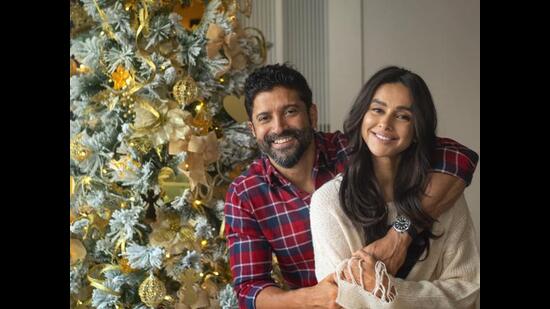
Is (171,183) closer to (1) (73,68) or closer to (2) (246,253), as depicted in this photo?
(2) (246,253)

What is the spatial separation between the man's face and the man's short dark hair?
2 cm

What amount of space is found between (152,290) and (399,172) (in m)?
0.77

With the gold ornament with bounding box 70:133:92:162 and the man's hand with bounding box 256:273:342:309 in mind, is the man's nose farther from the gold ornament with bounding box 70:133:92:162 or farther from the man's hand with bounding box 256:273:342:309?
the gold ornament with bounding box 70:133:92:162

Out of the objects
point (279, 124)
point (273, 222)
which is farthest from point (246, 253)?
point (279, 124)

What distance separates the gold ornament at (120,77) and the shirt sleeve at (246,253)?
464 mm

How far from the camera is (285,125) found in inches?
81.8

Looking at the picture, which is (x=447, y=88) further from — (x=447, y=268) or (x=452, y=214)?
(x=447, y=268)

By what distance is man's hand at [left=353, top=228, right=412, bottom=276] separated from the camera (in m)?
1.99

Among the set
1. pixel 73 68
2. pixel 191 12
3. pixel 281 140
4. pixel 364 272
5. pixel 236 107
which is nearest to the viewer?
pixel 364 272

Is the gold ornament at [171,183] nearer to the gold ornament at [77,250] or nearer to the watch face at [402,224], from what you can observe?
the gold ornament at [77,250]

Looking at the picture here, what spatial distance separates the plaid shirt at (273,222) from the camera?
2072mm
